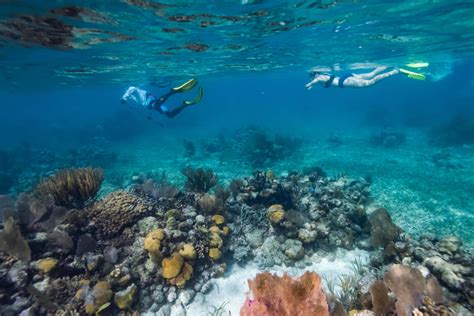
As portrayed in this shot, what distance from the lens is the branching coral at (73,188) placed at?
784cm

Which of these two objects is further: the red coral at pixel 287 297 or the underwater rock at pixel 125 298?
the underwater rock at pixel 125 298

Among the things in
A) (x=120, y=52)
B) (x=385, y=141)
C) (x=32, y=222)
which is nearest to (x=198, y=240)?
(x=32, y=222)

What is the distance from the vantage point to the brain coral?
6.77 metres

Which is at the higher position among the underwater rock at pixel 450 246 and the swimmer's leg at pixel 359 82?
the swimmer's leg at pixel 359 82

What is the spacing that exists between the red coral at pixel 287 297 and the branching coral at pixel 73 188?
259 inches

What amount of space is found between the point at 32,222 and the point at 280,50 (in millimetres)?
19754

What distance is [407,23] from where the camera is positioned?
15.5 m

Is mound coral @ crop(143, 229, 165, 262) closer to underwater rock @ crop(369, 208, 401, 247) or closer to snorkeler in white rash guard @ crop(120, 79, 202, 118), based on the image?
underwater rock @ crop(369, 208, 401, 247)

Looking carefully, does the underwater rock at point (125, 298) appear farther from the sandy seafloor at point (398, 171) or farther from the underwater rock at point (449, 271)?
the sandy seafloor at point (398, 171)

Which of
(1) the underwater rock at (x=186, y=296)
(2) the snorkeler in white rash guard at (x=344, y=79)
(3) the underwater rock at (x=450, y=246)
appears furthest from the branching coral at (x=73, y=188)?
(2) the snorkeler in white rash guard at (x=344, y=79)

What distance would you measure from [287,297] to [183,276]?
3.27m

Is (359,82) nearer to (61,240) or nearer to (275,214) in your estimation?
(275,214)

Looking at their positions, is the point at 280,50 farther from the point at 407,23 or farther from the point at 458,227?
the point at 458,227

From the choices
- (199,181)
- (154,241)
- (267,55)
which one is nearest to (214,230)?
(154,241)
